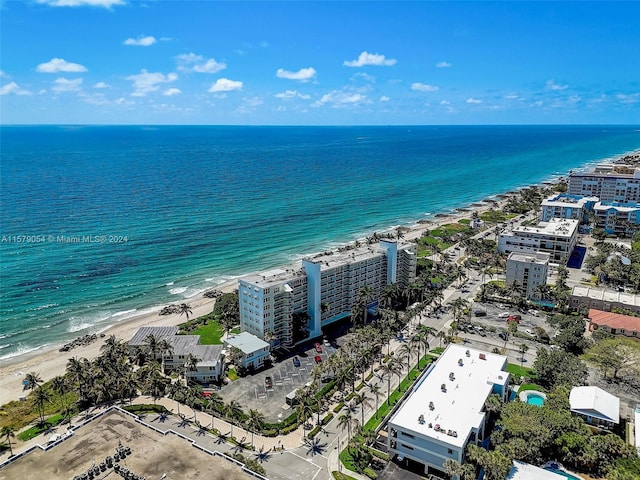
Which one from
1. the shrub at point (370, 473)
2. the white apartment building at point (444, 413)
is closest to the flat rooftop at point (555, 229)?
the white apartment building at point (444, 413)

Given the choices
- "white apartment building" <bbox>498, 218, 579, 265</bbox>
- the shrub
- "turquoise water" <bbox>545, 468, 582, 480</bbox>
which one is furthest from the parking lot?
"white apartment building" <bbox>498, 218, 579, 265</bbox>

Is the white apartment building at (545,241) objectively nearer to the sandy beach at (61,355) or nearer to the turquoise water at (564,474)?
the sandy beach at (61,355)

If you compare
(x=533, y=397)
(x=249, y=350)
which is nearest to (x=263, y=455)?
(x=249, y=350)

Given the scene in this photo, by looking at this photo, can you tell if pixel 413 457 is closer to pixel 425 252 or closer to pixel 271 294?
pixel 271 294

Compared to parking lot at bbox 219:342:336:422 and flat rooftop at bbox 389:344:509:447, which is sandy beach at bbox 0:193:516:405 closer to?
parking lot at bbox 219:342:336:422

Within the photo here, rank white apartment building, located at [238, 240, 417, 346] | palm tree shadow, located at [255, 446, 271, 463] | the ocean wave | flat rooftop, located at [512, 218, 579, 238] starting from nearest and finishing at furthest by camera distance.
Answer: palm tree shadow, located at [255, 446, 271, 463] < white apartment building, located at [238, 240, 417, 346] < the ocean wave < flat rooftop, located at [512, 218, 579, 238]

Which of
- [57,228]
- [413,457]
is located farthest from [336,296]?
[57,228]

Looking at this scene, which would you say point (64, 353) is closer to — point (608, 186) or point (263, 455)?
point (263, 455)
